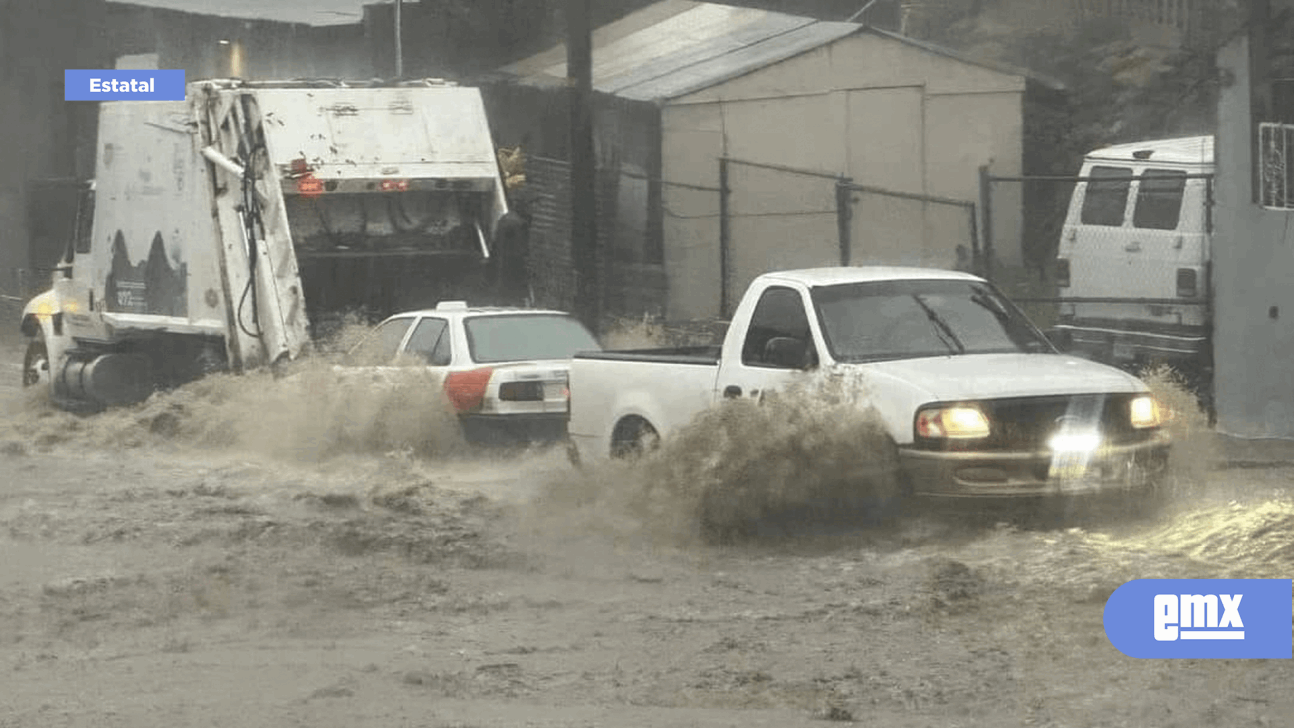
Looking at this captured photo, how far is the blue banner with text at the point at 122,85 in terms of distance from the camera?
22.7 metres

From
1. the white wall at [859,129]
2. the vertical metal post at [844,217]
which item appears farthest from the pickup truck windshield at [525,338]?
the white wall at [859,129]

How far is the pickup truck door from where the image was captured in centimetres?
1248

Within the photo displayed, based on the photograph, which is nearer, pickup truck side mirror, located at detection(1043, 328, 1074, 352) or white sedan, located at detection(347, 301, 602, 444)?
white sedan, located at detection(347, 301, 602, 444)

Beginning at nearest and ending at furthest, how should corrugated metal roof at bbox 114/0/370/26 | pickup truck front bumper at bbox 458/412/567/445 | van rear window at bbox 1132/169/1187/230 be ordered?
pickup truck front bumper at bbox 458/412/567/445, van rear window at bbox 1132/169/1187/230, corrugated metal roof at bbox 114/0/370/26

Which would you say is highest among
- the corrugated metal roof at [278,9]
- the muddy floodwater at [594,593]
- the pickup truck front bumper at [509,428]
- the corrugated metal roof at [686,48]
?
the corrugated metal roof at [278,9]

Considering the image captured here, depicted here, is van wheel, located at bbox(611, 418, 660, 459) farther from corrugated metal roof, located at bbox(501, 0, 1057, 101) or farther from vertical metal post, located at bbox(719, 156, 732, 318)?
corrugated metal roof, located at bbox(501, 0, 1057, 101)

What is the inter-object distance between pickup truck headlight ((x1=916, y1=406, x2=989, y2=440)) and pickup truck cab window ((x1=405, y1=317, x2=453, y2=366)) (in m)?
6.21

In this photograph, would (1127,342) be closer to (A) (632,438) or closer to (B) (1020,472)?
(A) (632,438)

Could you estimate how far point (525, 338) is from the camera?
17266 millimetres

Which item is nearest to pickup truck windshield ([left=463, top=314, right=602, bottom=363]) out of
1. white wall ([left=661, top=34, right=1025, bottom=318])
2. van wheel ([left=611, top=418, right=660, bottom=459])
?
van wheel ([left=611, top=418, right=660, bottom=459])

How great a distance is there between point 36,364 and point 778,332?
1351 cm

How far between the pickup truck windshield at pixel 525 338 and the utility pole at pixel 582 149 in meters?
5.10

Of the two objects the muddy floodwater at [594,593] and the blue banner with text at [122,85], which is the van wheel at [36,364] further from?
the muddy floodwater at [594,593]

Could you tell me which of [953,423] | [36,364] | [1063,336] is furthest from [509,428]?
[36,364]
